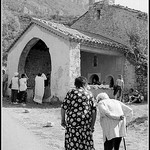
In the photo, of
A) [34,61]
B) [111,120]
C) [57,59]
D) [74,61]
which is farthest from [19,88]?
[111,120]

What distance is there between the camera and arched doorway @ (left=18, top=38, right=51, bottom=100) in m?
15.9

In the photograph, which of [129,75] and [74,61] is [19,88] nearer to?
[74,61]

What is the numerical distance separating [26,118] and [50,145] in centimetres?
353

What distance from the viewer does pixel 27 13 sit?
58.2m

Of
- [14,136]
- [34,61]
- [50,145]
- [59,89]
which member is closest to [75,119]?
[50,145]

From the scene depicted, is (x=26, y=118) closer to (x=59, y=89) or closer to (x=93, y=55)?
(x=59, y=89)

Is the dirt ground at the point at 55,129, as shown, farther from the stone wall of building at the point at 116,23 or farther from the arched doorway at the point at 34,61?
the stone wall of building at the point at 116,23

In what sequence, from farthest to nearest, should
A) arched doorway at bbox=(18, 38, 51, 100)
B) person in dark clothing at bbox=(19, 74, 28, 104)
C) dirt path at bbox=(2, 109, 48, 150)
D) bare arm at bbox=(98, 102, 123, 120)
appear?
arched doorway at bbox=(18, 38, 51, 100)
person in dark clothing at bbox=(19, 74, 28, 104)
dirt path at bbox=(2, 109, 48, 150)
bare arm at bbox=(98, 102, 123, 120)

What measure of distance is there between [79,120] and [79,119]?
2 centimetres

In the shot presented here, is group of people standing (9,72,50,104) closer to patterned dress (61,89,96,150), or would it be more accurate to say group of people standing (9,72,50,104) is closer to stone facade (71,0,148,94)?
stone facade (71,0,148,94)

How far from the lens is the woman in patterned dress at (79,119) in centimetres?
429

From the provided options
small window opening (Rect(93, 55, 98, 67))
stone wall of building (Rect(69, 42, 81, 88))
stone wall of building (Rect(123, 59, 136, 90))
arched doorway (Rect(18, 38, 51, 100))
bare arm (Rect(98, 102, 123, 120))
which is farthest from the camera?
small window opening (Rect(93, 55, 98, 67))

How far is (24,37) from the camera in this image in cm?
1538

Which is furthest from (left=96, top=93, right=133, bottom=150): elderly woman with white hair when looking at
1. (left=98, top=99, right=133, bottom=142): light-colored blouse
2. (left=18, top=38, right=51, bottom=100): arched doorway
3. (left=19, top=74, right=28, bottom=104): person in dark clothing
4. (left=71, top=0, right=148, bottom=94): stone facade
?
(left=71, top=0, right=148, bottom=94): stone facade
